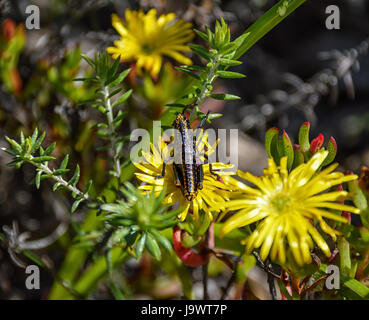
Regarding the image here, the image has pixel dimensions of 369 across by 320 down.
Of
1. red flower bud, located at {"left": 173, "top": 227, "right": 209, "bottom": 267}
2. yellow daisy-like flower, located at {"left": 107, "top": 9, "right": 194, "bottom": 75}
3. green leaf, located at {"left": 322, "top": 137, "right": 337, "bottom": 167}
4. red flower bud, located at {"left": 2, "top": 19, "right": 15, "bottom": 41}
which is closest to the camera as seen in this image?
green leaf, located at {"left": 322, "top": 137, "right": 337, "bottom": 167}

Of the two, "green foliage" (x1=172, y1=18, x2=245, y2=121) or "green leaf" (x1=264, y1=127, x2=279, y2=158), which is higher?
"green foliage" (x1=172, y1=18, x2=245, y2=121)

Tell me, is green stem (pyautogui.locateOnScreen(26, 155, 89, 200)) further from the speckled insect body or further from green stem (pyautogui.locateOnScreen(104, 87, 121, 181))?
the speckled insect body

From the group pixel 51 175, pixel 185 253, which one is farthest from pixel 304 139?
pixel 51 175

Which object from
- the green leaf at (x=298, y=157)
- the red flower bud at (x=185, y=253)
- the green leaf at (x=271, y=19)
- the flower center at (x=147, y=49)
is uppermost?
the flower center at (x=147, y=49)

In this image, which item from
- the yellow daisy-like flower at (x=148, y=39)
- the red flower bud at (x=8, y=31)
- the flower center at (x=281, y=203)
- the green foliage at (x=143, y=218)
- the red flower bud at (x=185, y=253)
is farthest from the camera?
the red flower bud at (x=8, y=31)

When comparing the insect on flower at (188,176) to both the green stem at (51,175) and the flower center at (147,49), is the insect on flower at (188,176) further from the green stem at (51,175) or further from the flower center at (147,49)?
the flower center at (147,49)

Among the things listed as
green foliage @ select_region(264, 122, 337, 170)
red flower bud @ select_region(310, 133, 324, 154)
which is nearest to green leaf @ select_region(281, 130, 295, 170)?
green foliage @ select_region(264, 122, 337, 170)

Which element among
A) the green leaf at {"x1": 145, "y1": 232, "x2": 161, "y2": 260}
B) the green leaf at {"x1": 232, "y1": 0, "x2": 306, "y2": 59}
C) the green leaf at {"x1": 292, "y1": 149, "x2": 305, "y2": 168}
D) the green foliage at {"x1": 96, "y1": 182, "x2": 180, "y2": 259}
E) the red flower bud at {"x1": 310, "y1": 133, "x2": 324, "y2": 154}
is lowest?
the green leaf at {"x1": 145, "y1": 232, "x2": 161, "y2": 260}

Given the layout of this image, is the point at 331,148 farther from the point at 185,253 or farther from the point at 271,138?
the point at 185,253

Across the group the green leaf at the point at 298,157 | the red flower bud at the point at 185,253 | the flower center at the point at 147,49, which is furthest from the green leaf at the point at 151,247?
the flower center at the point at 147,49
